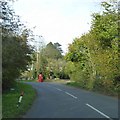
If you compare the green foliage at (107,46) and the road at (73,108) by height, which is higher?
Answer: the green foliage at (107,46)

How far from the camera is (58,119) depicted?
1536 centimetres

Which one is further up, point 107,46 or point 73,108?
point 107,46

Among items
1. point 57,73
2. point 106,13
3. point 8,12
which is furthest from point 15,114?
point 57,73

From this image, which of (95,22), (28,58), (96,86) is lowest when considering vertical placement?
(96,86)

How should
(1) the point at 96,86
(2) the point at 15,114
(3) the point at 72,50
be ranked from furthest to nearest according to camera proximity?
(3) the point at 72,50 < (1) the point at 96,86 < (2) the point at 15,114

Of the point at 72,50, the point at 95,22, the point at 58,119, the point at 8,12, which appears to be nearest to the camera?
the point at 58,119

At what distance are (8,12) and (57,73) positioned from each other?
7681 centimetres

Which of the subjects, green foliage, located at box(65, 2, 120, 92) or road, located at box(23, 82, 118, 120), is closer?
road, located at box(23, 82, 118, 120)

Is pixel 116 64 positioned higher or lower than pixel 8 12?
lower

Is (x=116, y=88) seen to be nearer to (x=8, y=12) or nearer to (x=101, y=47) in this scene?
(x=101, y=47)

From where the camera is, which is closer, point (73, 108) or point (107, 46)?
point (73, 108)

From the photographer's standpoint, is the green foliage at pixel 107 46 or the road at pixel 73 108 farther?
the green foliage at pixel 107 46

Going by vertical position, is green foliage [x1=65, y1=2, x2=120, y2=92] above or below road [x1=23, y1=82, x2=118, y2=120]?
above

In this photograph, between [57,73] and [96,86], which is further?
[57,73]
